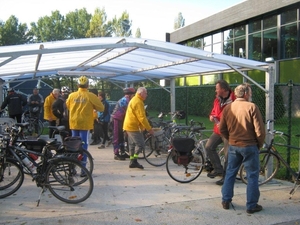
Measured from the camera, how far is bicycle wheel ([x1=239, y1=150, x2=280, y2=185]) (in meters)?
5.77

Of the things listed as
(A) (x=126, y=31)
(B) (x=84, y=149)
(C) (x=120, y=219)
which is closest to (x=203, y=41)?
(B) (x=84, y=149)

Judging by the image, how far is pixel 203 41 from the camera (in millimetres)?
26625

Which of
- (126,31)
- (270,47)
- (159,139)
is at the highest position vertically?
(126,31)

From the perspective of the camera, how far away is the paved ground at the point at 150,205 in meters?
4.35

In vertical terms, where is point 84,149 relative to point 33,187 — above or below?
above

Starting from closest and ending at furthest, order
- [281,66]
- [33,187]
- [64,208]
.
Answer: [64,208]
[33,187]
[281,66]

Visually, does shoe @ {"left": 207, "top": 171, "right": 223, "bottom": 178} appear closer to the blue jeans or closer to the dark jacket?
the blue jeans

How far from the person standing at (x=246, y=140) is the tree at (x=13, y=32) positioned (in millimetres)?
53829

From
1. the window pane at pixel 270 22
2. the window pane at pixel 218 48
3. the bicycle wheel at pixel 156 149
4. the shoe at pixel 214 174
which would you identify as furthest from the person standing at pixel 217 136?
the window pane at pixel 218 48

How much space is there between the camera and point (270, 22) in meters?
19.8

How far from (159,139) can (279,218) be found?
3.82 m

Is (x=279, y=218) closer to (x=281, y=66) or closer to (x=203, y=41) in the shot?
(x=281, y=66)

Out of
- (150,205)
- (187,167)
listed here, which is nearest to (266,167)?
(187,167)

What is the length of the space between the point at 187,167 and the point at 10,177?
296 centimetres
